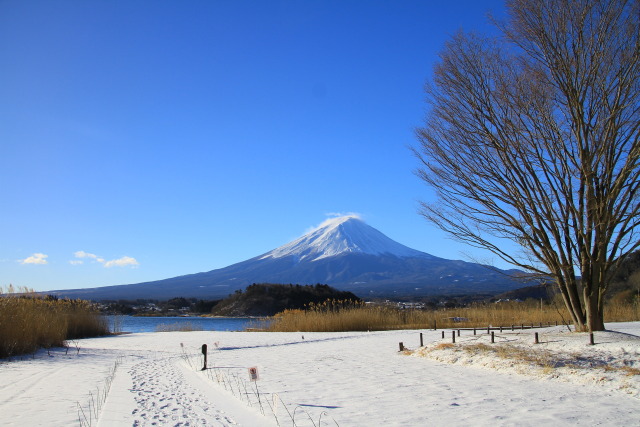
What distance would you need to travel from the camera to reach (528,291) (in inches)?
2068

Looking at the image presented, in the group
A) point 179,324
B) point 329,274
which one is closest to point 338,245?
point 329,274

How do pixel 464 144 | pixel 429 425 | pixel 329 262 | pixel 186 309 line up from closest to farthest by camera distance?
pixel 429 425, pixel 464 144, pixel 186 309, pixel 329 262

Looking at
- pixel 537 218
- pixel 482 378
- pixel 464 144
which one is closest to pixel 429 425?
pixel 482 378

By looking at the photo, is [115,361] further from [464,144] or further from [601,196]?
[601,196]

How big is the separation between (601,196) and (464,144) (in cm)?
334

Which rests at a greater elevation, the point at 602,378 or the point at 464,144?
the point at 464,144

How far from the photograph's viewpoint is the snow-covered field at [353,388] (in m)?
6.12

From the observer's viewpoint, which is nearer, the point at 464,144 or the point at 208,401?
the point at 208,401

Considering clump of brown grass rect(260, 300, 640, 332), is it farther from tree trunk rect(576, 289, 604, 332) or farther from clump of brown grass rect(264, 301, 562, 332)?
tree trunk rect(576, 289, 604, 332)

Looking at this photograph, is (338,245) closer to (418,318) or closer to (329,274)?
(329,274)

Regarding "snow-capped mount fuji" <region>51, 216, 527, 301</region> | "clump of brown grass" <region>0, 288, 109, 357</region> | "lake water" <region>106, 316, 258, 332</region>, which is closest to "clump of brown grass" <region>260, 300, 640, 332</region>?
"lake water" <region>106, 316, 258, 332</region>

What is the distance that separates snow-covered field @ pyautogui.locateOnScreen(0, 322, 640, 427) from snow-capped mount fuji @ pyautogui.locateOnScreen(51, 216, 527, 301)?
337 ft

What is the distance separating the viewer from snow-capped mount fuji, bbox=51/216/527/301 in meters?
124

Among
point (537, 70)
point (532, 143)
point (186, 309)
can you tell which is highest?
point (537, 70)
